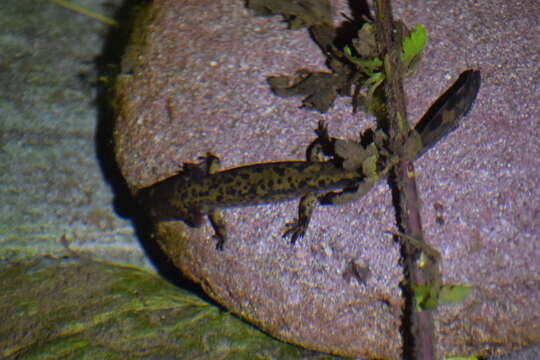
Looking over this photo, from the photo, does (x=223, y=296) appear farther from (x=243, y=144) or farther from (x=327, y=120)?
(x=327, y=120)

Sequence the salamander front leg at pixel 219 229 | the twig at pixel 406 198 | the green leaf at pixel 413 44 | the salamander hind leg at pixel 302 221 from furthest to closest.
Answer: the salamander front leg at pixel 219 229, the salamander hind leg at pixel 302 221, the green leaf at pixel 413 44, the twig at pixel 406 198

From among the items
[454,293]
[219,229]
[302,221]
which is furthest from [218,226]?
[454,293]

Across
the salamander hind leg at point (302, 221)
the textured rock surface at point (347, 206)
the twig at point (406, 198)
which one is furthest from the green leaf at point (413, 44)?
the salamander hind leg at point (302, 221)

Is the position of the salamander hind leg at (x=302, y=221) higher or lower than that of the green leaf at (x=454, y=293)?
lower

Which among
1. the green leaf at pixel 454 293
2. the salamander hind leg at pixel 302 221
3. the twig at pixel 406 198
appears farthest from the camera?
the salamander hind leg at pixel 302 221

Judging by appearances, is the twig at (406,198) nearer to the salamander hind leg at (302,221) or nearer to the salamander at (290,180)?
the salamander at (290,180)

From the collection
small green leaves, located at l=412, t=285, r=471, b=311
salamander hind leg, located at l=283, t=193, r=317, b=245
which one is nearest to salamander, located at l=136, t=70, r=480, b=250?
salamander hind leg, located at l=283, t=193, r=317, b=245

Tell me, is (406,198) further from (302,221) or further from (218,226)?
(218,226)

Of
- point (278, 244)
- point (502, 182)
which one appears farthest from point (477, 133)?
point (278, 244)
